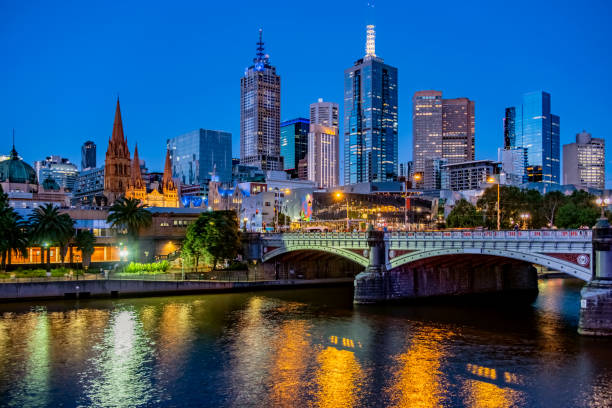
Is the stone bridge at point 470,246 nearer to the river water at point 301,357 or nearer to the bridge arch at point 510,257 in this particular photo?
the bridge arch at point 510,257

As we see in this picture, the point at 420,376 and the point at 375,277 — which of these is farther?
the point at 375,277

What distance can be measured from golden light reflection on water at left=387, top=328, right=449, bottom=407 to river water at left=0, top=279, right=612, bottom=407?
0.44ft

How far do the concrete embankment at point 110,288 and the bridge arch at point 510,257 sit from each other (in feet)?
91.8

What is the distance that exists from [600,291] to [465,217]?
70547 mm

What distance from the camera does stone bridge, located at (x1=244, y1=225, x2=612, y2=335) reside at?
1917 inches

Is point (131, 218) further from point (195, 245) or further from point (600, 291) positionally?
point (600, 291)

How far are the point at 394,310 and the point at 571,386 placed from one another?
101ft

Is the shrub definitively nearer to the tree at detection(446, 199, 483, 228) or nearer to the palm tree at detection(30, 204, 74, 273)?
the palm tree at detection(30, 204, 74, 273)

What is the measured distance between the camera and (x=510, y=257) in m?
57.0

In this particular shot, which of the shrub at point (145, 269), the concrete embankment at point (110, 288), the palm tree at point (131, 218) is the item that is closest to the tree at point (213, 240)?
the shrub at point (145, 269)

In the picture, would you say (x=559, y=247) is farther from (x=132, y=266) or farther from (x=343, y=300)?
(x=132, y=266)

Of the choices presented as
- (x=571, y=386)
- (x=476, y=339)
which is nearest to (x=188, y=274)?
(x=476, y=339)

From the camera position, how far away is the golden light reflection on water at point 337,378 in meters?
35.4

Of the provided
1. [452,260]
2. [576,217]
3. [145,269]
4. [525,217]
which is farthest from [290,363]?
[525,217]
